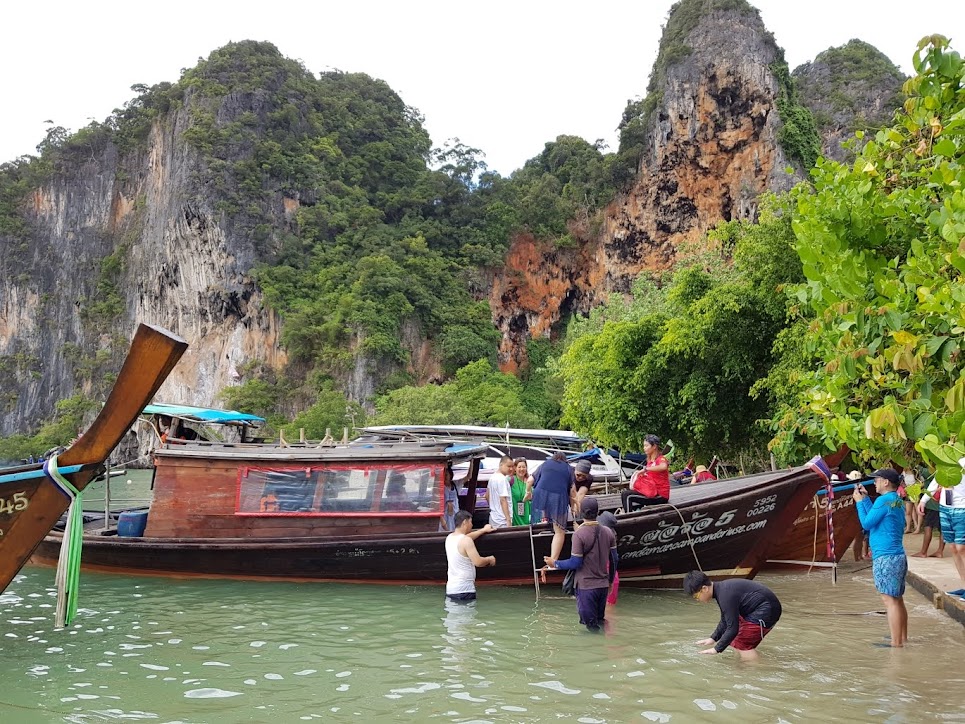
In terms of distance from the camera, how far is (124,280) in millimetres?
54406

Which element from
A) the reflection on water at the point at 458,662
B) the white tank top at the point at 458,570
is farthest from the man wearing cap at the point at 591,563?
the white tank top at the point at 458,570

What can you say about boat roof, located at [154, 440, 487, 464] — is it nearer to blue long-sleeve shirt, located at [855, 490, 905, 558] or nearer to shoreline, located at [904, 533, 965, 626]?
blue long-sleeve shirt, located at [855, 490, 905, 558]

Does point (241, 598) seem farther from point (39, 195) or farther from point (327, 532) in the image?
point (39, 195)

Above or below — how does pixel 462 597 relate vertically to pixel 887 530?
below

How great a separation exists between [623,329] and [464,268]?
31060 mm

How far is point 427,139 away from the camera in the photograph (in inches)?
2154

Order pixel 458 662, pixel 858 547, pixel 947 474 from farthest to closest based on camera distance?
pixel 858 547 → pixel 458 662 → pixel 947 474

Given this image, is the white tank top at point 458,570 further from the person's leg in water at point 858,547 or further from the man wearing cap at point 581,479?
the person's leg in water at point 858,547

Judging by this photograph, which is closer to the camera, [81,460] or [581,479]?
[81,460]

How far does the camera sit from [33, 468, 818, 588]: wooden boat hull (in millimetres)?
8930

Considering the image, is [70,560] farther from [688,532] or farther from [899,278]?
[899,278]

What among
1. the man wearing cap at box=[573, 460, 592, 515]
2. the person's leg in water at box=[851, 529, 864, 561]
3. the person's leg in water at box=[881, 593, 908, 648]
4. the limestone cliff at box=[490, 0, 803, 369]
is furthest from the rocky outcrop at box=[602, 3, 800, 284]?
the person's leg in water at box=[881, 593, 908, 648]

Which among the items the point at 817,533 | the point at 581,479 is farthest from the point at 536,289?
the point at 581,479

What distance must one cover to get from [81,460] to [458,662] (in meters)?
3.86
